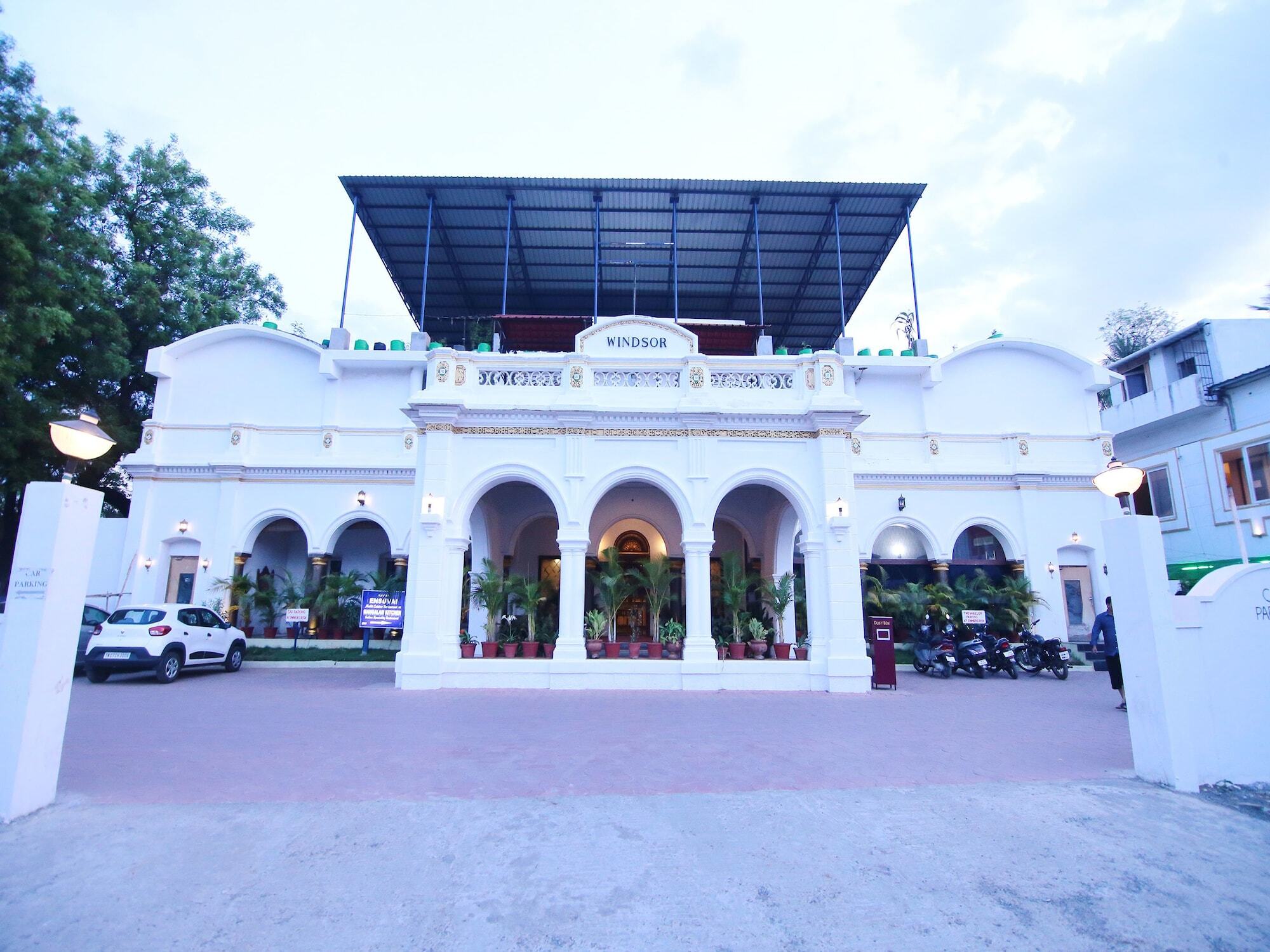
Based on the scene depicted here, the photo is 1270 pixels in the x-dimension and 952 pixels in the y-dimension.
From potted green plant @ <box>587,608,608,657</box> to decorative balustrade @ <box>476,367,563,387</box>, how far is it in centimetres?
→ 459

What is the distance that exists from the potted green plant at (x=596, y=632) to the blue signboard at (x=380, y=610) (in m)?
4.35

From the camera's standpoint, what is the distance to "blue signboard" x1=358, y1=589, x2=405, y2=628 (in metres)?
12.9

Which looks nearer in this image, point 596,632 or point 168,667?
point 596,632

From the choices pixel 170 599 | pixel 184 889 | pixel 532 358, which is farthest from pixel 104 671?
pixel 184 889

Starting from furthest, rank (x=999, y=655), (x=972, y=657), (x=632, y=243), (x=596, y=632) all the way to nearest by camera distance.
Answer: (x=632, y=243), (x=999, y=655), (x=972, y=657), (x=596, y=632)

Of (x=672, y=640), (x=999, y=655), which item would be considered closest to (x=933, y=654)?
(x=999, y=655)

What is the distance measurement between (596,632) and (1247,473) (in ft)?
58.6

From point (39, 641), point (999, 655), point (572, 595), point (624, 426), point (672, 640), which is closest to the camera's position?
point (39, 641)

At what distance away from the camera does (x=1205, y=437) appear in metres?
17.0

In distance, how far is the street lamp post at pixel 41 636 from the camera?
4.35 metres

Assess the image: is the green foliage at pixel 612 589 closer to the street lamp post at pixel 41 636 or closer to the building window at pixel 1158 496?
the street lamp post at pixel 41 636

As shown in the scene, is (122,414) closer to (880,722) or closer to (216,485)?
(216,485)

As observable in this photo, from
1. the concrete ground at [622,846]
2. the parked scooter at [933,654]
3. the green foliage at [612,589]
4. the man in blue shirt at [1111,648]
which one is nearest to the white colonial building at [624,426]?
the green foliage at [612,589]

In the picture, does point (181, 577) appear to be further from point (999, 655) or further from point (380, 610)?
point (999, 655)
